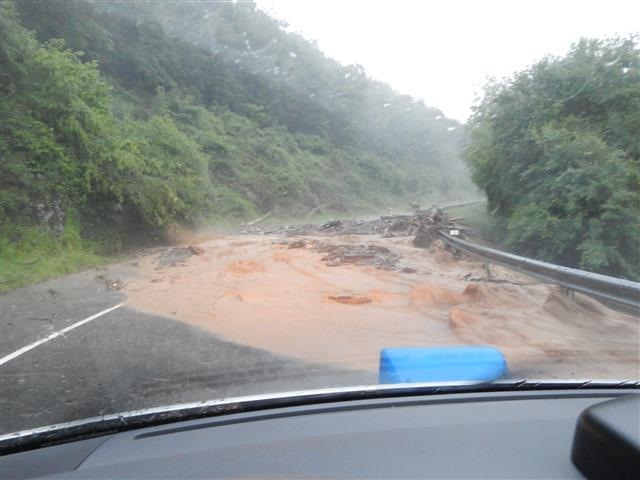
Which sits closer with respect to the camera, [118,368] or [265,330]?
[118,368]

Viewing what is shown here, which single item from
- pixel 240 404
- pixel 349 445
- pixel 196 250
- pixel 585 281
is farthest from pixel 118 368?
pixel 196 250

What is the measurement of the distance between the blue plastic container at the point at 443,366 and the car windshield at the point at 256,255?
19mm

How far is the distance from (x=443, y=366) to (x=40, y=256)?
1229 centimetres

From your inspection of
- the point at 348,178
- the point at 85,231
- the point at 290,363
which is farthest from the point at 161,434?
the point at 348,178

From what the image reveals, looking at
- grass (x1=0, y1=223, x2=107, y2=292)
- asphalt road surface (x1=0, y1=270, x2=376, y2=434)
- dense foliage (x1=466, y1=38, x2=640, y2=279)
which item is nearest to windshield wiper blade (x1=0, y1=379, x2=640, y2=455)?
asphalt road surface (x1=0, y1=270, x2=376, y2=434)

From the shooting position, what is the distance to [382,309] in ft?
28.2

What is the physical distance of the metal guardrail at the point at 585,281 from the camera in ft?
19.2

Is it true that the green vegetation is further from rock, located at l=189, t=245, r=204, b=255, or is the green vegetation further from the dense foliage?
the dense foliage

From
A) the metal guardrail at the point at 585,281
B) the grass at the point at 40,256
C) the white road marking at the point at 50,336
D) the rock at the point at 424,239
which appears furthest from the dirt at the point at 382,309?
the rock at the point at 424,239

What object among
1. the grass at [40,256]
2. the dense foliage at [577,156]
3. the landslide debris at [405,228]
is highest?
the dense foliage at [577,156]

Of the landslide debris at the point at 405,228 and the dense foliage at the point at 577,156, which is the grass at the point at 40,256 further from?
the dense foliage at the point at 577,156

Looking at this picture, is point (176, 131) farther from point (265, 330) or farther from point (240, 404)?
point (240, 404)

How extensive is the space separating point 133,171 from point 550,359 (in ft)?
48.6

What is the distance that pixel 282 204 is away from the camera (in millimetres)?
34844
